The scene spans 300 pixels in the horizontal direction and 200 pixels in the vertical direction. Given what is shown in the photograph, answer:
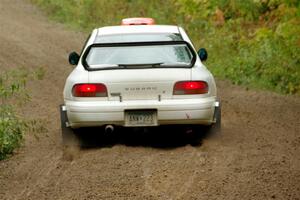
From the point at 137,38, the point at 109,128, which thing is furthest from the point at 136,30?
the point at 109,128

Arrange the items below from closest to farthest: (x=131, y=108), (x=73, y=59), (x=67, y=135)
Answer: (x=131, y=108)
(x=67, y=135)
(x=73, y=59)

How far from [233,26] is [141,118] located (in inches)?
455

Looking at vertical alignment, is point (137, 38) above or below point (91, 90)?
above

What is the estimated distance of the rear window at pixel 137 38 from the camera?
9688mm

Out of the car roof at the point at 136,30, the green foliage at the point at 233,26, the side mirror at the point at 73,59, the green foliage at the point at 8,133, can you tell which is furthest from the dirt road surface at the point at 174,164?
the green foliage at the point at 233,26

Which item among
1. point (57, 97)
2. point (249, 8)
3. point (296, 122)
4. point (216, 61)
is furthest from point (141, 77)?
point (249, 8)

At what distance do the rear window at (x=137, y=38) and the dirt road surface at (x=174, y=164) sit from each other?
128 centimetres

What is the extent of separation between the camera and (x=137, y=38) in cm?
979

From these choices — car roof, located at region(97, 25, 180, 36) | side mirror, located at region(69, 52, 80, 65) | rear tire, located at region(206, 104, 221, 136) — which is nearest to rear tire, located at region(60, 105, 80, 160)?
side mirror, located at region(69, 52, 80, 65)

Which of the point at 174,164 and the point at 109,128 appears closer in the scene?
the point at 174,164

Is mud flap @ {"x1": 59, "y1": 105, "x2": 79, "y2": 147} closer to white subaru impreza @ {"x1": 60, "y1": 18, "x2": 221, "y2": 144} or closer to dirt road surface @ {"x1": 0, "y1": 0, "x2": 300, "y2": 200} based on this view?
dirt road surface @ {"x1": 0, "y1": 0, "x2": 300, "y2": 200}

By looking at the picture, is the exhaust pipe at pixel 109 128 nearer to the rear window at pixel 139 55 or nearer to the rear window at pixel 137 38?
the rear window at pixel 139 55

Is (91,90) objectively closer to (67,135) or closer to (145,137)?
(67,135)

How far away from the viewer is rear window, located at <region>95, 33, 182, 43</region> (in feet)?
31.8
